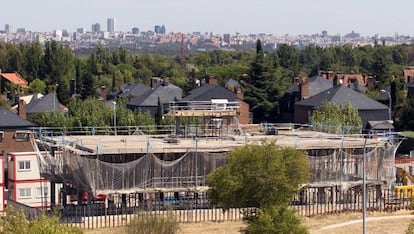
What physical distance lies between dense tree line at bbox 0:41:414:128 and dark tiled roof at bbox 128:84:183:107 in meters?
6.42

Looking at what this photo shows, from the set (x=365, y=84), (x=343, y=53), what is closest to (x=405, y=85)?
(x=365, y=84)

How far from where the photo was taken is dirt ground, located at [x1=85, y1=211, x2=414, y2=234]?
4025 centimetres

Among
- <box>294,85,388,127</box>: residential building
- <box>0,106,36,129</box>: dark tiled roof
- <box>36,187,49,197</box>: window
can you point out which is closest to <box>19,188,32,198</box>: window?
<box>36,187,49,197</box>: window

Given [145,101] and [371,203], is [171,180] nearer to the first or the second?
[371,203]

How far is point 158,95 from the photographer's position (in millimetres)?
81062

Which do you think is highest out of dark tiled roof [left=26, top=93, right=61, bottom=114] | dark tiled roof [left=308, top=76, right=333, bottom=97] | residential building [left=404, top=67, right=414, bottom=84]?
residential building [left=404, top=67, right=414, bottom=84]

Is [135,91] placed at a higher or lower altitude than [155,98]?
higher

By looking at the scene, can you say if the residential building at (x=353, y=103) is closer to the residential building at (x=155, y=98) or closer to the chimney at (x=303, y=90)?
the chimney at (x=303, y=90)

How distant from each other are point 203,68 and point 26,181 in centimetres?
9050

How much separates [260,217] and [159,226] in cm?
417

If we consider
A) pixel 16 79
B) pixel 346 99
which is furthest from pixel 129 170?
pixel 16 79

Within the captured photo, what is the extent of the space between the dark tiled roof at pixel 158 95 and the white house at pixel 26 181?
100 ft

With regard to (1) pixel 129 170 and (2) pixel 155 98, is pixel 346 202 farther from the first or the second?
(2) pixel 155 98

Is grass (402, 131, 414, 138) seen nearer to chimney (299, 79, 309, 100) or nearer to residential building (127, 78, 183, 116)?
chimney (299, 79, 309, 100)
